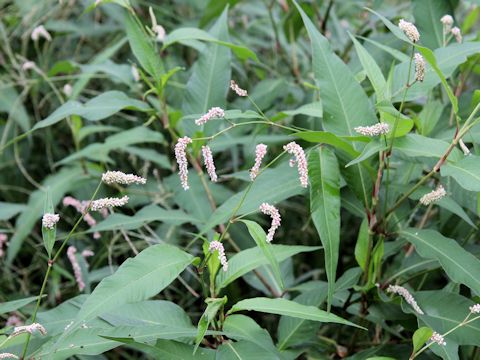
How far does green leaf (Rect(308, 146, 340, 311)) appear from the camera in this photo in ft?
2.57

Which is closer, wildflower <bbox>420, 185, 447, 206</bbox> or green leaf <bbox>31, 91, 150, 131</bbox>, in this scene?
wildflower <bbox>420, 185, 447, 206</bbox>

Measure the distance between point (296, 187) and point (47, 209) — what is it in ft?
1.18

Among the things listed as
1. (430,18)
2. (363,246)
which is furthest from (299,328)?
(430,18)

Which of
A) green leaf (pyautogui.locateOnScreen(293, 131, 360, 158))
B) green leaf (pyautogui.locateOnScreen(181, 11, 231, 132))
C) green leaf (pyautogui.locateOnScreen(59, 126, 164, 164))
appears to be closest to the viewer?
green leaf (pyautogui.locateOnScreen(293, 131, 360, 158))

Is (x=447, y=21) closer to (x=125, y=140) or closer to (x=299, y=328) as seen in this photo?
(x=299, y=328)

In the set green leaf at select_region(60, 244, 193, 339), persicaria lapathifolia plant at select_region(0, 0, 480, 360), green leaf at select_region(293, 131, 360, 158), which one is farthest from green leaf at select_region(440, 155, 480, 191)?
green leaf at select_region(60, 244, 193, 339)

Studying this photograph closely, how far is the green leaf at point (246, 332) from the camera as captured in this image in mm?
798

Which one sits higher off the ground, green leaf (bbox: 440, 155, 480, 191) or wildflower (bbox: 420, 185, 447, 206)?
green leaf (bbox: 440, 155, 480, 191)

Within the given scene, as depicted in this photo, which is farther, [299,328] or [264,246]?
[299,328]

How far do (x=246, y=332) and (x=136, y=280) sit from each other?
0.54 ft

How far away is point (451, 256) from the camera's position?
857 millimetres

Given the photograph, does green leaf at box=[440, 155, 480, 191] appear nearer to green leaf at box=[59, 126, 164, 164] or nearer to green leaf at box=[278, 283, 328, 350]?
green leaf at box=[278, 283, 328, 350]

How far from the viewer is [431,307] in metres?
0.91

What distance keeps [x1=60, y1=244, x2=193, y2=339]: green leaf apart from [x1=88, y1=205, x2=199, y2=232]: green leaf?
279 mm
